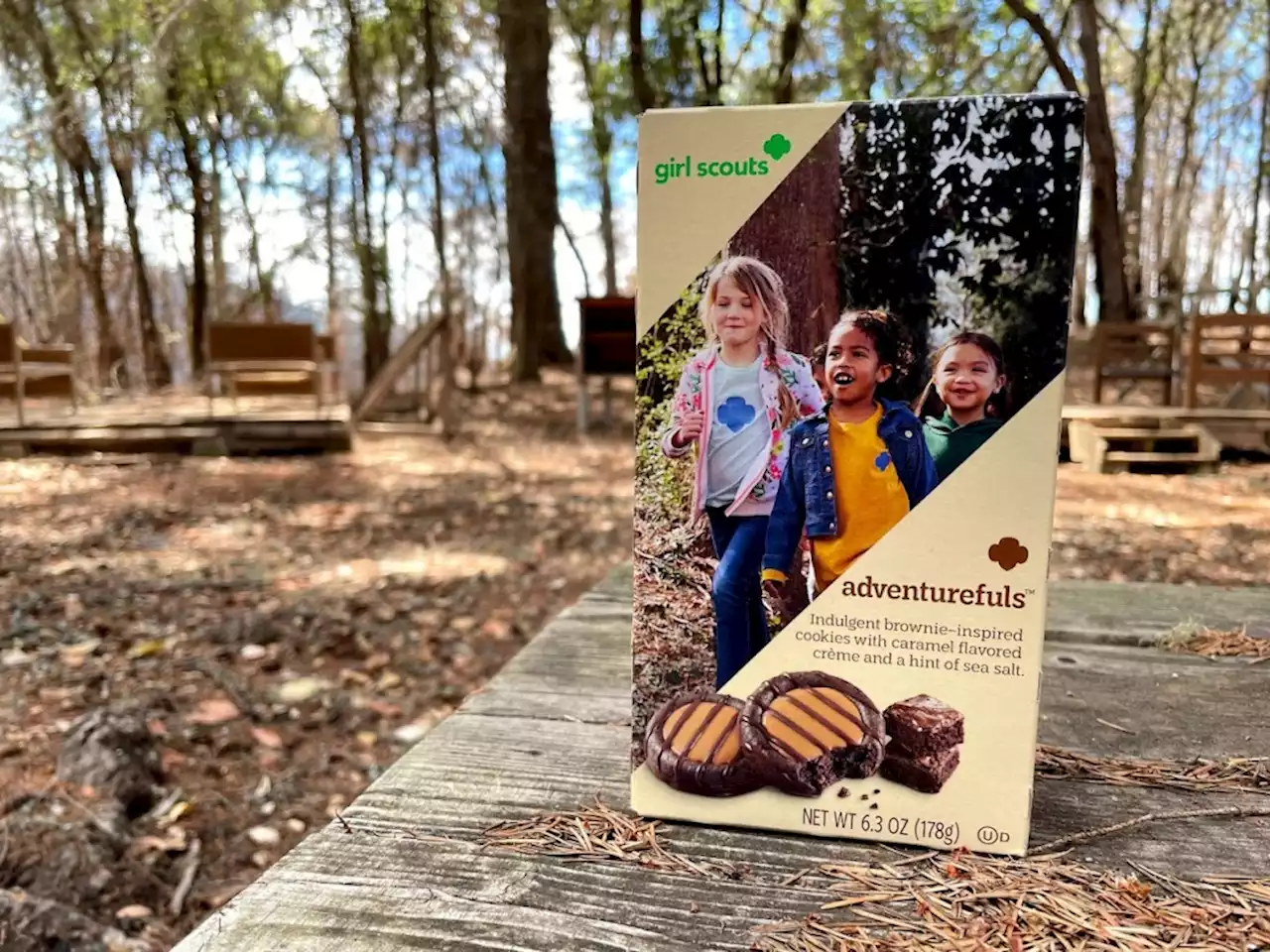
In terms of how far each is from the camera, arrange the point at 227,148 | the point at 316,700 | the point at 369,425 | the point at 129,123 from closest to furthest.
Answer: the point at 316,700 → the point at 369,425 → the point at 129,123 → the point at 227,148

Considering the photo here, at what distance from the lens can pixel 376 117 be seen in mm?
15094

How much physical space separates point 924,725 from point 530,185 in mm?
10194

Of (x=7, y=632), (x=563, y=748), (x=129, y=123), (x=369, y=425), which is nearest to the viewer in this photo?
(x=563, y=748)

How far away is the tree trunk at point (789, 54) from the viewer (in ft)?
31.8

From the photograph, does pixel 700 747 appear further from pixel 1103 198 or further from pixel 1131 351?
pixel 1103 198

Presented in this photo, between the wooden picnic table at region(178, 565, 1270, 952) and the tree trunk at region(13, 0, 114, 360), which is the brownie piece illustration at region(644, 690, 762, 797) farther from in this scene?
the tree trunk at region(13, 0, 114, 360)

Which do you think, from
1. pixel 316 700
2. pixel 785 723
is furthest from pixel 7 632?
pixel 785 723

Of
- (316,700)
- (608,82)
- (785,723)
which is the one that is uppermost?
(608,82)

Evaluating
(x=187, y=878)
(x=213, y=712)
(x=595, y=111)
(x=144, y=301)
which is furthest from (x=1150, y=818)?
(x=144, y=301)

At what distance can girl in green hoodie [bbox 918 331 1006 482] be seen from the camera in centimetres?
78

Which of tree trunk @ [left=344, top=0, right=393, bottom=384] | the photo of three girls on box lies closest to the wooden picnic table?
the photo of three girls on box

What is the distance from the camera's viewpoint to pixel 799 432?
2.74 feet

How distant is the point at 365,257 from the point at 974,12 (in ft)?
26.2

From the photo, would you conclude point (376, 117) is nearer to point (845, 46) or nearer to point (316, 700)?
point (845, 46)
